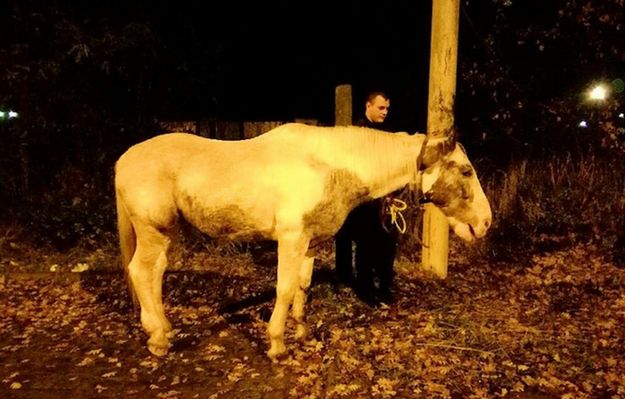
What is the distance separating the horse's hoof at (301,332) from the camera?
543cm

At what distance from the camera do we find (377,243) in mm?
6516

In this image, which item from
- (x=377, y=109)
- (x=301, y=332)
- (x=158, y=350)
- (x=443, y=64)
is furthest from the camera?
(x=443, y=64)

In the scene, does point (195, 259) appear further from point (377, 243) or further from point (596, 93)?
point (596, 93)

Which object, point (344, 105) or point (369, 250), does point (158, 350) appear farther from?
point (344, 105)

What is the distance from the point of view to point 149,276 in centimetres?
523

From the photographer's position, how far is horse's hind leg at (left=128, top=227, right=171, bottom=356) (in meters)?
5.14

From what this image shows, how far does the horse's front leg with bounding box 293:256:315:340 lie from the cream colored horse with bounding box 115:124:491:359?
0.52m

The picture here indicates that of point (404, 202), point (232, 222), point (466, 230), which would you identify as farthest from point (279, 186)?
point (466, 230)

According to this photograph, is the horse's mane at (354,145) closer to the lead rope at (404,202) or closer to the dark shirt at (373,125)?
the lead rope at (404,202)

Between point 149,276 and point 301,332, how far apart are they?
1.51 meters

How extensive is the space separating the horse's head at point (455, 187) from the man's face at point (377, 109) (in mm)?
1143

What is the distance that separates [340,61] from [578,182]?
8585mm

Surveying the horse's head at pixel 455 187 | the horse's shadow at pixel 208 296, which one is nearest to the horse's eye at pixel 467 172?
the horse's head at pixel 455 187

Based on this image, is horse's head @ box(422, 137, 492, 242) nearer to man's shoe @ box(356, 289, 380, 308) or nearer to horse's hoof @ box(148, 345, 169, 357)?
man's shoe @ box(356, 289, 380, 308)
